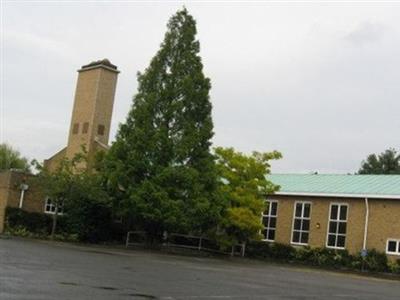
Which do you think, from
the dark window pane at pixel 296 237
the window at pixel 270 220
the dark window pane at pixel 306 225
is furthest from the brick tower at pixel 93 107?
the dark window pane at pixel 306 225

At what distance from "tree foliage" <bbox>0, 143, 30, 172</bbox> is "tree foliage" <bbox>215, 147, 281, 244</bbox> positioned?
42251 mm

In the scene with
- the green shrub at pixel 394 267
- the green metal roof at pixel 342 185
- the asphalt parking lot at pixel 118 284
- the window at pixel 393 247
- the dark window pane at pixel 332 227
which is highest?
the green metal roof at pixel 342 185

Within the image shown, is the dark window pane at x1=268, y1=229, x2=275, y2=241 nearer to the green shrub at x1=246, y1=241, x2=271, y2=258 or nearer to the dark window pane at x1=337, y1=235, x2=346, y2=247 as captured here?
the green shrub at x1=246, y1=241, x2=271, y2=258

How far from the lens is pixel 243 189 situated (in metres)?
38.1

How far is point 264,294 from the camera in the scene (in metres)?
15.2

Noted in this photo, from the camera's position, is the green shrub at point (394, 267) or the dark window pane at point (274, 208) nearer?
the green shrub at point (394, 267)

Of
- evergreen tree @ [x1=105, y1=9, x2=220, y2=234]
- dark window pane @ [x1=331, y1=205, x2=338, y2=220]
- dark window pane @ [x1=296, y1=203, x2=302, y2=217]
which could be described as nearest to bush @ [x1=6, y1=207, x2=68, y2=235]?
evergreen tree @ [x1=105, y1=9, x2=220, y2=234]

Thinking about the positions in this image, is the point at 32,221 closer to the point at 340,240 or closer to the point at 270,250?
the point at 270,250

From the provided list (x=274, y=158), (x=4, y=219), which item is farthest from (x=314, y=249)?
(x=4, y=219)

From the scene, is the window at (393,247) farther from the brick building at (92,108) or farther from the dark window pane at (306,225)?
the brick building at (92,108)

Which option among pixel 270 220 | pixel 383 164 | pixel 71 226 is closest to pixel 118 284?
pixel 71 226

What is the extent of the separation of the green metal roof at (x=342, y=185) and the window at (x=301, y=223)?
103 centimetres

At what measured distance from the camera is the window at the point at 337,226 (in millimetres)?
41062

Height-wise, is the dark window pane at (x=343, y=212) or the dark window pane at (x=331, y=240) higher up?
the dark window pane at (x=343, y=212)
